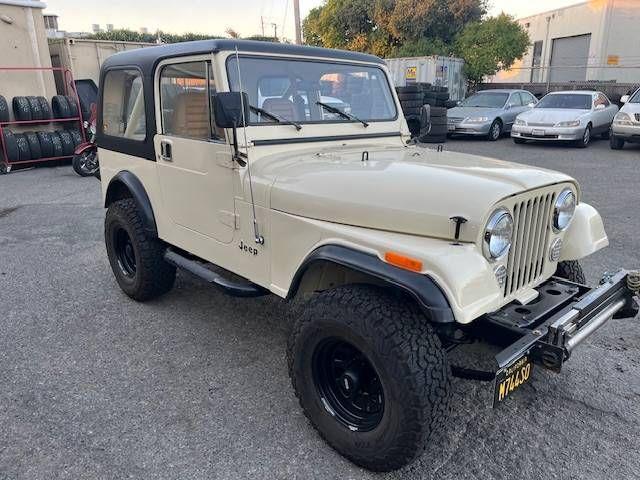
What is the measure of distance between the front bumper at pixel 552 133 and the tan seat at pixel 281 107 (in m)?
10.9

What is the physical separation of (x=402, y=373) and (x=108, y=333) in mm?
2537

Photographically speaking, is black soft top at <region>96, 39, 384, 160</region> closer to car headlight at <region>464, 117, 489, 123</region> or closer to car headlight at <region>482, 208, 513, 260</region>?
car headlight at <region>482, 208, 513, 260</region>

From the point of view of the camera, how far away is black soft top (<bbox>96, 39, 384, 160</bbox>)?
10.1 feet

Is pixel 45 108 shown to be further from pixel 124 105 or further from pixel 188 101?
pixel 188 101

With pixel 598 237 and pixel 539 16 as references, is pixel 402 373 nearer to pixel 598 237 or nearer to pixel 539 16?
pixel 598 237

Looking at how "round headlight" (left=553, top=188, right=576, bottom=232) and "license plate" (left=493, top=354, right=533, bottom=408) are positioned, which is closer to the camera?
"license plate" (left=493, top=354, right=533, bottom=408)

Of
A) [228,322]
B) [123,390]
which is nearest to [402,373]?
[123,390]

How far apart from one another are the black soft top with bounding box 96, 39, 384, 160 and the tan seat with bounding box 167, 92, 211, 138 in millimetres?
251

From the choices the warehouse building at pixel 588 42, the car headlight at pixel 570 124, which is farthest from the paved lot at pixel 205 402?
the warehouse building at pixel 588 42

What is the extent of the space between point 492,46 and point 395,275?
21.7m

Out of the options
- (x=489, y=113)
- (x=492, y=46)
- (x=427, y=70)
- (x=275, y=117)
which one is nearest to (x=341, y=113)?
(x=275, y=117)

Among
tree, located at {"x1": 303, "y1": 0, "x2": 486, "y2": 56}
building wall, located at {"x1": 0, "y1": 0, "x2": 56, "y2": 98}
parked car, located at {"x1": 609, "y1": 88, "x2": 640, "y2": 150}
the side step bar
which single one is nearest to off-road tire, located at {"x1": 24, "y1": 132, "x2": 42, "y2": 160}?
building wall, located at {"x1": 0, "y1": 0, "x2": 56, "y2": 98}

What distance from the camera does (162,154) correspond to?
11.7 ft

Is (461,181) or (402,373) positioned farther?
(461,181)
